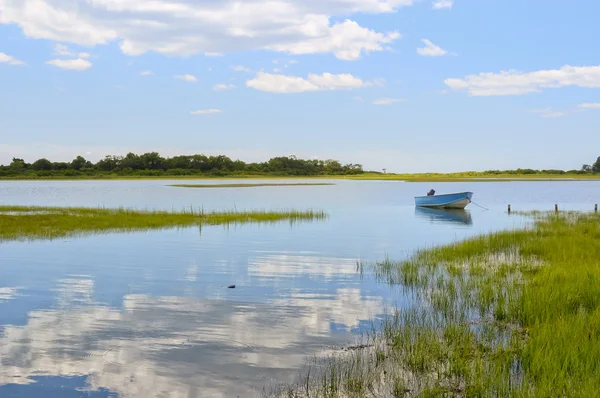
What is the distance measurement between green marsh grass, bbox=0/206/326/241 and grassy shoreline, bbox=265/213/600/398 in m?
20.4

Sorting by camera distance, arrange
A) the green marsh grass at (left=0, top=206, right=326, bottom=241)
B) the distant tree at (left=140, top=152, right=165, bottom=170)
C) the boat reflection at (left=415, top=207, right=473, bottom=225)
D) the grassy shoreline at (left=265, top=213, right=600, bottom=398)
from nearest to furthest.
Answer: the grassy shoreline at (left=265, top=213, right=600, bottom=398) → the green marsh grass at (left=0, top=206, right=326, bottom=241) → the boat reflection at (left=415, top=207, right=473, bottom=225) → the distant tree at (left=140, top=152, right=165, bottom=170)

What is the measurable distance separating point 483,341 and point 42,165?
600 ft

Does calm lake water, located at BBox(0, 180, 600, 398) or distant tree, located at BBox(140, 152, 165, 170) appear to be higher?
distant tree, located at BBox(140, 152, 165, 170)

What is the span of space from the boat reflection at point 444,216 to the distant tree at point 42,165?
148274 mm

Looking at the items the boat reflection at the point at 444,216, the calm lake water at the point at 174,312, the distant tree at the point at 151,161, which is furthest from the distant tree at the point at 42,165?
the calm lake water at the point at 174,312

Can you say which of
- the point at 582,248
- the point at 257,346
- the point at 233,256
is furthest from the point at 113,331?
the point at 582,248

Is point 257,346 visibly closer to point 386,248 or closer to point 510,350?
point 510,350

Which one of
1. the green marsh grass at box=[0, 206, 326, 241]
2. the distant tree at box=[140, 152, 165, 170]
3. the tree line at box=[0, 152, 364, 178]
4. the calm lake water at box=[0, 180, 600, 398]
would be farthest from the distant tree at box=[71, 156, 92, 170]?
the calm lake water at box=[0, 180, 600, 398]

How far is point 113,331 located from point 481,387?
7713 mm

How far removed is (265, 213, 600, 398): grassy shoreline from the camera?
8016mm

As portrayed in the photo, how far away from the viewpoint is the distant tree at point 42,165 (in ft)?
562

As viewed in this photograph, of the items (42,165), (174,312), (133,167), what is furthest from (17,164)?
(174,312)

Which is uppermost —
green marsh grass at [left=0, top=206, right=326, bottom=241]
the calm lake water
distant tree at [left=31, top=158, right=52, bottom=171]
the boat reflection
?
distant tree at [left=31, top=158, right=52, bottom=171]

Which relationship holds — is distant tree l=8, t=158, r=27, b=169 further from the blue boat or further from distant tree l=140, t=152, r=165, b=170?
the blue boat
